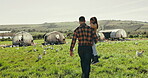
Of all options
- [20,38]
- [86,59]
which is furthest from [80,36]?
[20,38]

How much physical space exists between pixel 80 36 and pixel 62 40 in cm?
2847

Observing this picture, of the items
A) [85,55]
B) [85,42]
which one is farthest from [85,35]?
[85,55]

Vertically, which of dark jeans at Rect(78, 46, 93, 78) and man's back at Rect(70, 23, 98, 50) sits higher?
man's back at Rect(70, 23, 98, 50)

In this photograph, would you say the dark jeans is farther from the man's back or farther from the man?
the man's back

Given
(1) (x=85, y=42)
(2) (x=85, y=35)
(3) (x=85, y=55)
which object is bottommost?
(3) (x=85, y=55)

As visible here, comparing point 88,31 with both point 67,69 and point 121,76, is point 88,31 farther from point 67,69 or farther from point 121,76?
point 67,69

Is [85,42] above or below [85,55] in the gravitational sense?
above

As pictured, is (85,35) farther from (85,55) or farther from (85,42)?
(85,55)

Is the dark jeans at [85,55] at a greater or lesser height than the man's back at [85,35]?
lesser

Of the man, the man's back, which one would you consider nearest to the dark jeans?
the man

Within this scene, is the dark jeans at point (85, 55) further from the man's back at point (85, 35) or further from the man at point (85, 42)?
the man's back at point (85, 35)

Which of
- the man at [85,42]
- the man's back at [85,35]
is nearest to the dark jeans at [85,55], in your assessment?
the man at [85,42]

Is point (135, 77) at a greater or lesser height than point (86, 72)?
lesser

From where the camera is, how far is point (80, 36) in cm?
678
